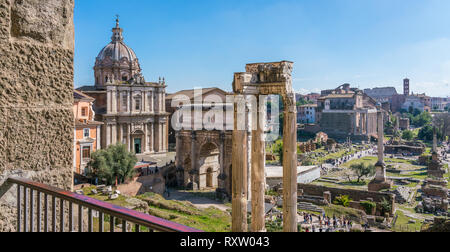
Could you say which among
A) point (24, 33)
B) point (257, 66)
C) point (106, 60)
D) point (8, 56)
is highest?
point (106, 60)

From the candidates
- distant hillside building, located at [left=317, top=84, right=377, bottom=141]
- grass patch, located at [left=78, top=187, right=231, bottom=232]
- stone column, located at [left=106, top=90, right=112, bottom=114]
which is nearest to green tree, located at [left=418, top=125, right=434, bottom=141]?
distant hillside building, located at [left=317, top=84, right=377, bottom=141]

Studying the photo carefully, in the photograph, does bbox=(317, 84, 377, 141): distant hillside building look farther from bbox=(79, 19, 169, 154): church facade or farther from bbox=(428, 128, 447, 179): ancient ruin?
bbox=(79, 19, 169, 154): church facade

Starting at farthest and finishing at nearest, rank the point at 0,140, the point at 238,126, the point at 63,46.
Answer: the point at 238,126
the point at 63,46
the point at 0,140

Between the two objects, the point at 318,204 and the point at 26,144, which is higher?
the point at 26,144

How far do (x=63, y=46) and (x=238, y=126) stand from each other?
670 cm

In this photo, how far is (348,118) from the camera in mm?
67000

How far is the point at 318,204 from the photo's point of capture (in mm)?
22703

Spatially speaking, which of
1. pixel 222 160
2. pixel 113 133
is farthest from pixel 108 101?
pixel 222 160

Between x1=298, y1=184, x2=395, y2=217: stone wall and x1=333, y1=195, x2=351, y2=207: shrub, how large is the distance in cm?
72

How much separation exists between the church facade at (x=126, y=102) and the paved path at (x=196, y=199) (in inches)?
353

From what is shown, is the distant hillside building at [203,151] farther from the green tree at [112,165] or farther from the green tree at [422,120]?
the green tree at [422,120]

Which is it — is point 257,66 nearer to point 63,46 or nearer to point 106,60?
point 63,46
